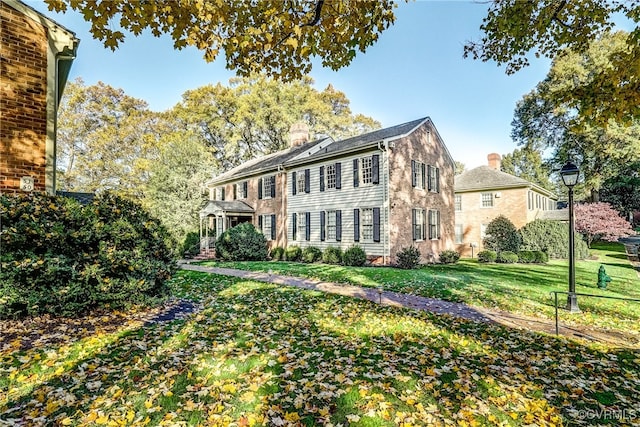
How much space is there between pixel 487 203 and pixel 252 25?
26189 millimetres

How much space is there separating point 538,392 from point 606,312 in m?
5.80

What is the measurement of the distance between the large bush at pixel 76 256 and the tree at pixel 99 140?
2776cm

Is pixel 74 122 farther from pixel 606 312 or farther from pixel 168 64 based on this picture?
pixel 606 312

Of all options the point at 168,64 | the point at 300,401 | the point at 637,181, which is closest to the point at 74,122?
the point at 168,64

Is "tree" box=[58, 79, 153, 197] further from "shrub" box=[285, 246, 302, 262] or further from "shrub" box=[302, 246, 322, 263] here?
"shrub" box=[302, 246, 322, 263]

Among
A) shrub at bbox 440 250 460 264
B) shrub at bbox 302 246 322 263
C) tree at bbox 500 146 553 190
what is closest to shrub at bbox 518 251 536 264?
shrub at bbox 440 250 460 264

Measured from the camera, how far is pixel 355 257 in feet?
54.6

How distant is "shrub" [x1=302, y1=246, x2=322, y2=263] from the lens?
1881 centimetres

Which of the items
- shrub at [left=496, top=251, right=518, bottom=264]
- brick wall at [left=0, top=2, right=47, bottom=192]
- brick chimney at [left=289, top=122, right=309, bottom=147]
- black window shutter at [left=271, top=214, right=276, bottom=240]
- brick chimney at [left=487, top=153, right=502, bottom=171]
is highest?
brick chimney at [left=289, top=122, right=309, bottom=147]

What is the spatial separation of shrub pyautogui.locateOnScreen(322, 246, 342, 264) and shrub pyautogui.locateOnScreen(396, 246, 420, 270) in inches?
123

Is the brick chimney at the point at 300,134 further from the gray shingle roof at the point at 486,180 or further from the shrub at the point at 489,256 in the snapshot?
the shrub at the point at 489,256

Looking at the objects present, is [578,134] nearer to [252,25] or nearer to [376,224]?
[376,224]

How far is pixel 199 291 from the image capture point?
355 inches

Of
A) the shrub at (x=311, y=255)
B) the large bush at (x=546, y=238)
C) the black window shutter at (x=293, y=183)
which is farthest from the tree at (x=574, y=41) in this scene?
the large bush at (x=546, y=238)
